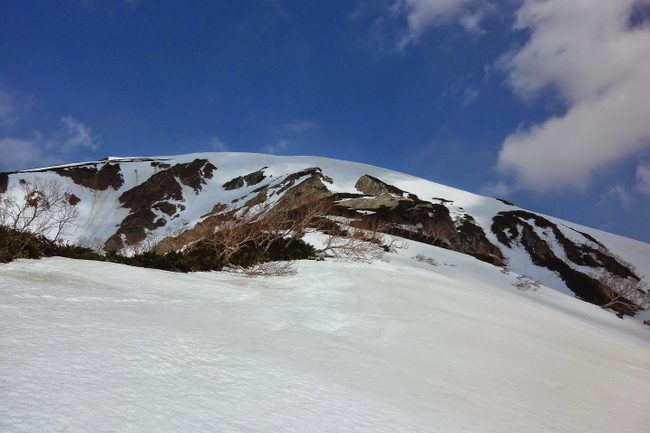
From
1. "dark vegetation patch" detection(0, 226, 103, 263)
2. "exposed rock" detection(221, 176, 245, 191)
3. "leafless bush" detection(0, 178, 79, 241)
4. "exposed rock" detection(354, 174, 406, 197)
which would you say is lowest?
"dark vegetation patch" detection(0, 226, 103, 263)

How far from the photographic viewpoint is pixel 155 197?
3088 inches

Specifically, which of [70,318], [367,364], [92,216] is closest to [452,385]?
[367,364]

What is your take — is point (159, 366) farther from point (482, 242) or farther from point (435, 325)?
point (482, 242)

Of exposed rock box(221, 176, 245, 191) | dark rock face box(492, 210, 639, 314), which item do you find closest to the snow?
dark rock face box(492, 210, 639, 314)

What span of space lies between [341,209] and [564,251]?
36.1 m

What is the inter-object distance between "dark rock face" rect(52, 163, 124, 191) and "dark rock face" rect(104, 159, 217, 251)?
235 inches

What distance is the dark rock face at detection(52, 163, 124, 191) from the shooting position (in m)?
79.8

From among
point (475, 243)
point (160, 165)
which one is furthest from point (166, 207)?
point (475, 243)

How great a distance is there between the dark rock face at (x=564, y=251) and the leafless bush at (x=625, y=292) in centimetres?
161

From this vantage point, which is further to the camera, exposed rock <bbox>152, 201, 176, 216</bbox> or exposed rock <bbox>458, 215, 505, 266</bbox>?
exposed rock <bbox>152, 201, 176, 216</bbox>

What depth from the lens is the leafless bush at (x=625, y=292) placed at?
35.3m

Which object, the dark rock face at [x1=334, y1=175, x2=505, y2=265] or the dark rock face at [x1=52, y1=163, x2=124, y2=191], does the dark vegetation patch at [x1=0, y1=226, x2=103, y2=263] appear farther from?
the dark rock face at [x1=52, y1=163, x2=124, y2=191]

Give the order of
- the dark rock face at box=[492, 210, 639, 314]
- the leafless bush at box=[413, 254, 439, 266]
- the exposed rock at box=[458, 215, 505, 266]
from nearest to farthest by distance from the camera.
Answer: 1. the leafless bush at box=[413, 254, 439, 266]
2. the dark rock face at box=[492, 210, 639, 314]
3. the exposed rock at box=[458, 215, 505, 266]

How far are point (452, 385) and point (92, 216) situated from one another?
84539 mm
